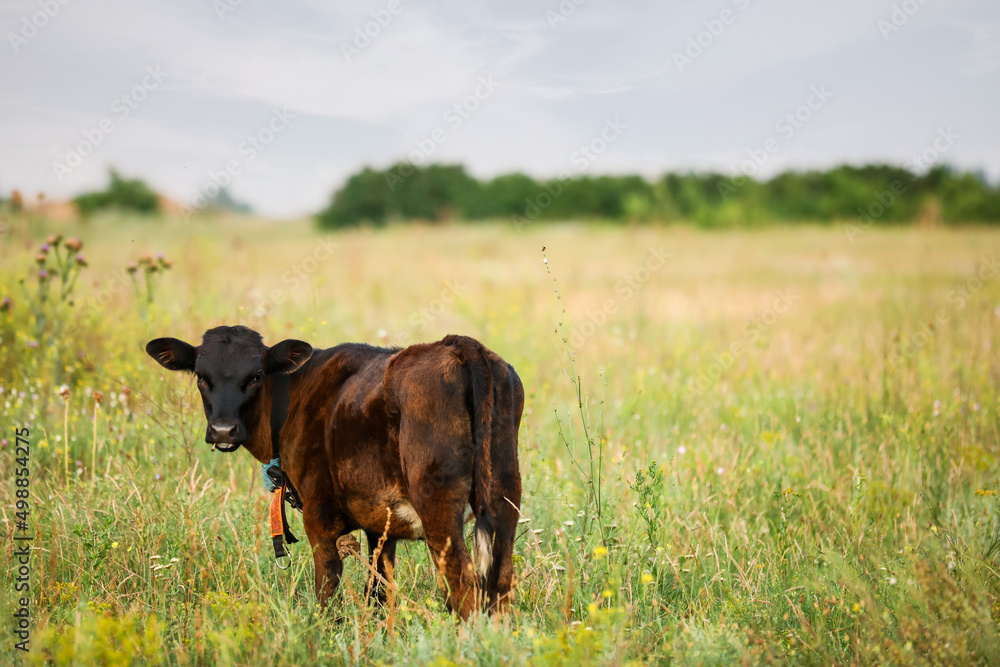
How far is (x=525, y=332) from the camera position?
792cm

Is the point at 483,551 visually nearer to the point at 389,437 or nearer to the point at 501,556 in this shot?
the point at 501,556

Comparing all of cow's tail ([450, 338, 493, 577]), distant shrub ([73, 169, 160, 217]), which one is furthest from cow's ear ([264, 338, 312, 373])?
distant shrub ([73, 169, 160, 217])

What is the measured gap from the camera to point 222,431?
10.3 feet

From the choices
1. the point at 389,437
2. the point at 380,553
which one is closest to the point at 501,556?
the point at 389,437

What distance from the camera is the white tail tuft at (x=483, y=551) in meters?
2.69

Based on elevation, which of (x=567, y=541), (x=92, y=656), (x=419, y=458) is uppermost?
(x=419, y=458)

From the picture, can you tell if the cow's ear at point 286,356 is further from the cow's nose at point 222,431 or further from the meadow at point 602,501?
the meadow at point 602,501

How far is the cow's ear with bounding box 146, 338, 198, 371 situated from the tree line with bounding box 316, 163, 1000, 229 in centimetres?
3125

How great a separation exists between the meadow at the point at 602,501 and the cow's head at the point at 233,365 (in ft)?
1.98

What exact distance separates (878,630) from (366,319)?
25.0 ft

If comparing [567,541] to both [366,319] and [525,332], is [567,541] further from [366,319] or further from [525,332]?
[366,319]

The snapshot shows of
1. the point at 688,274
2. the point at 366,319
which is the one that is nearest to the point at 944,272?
the point at 688,274

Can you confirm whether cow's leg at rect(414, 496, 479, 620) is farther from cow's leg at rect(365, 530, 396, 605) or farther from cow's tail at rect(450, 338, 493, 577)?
cow's leg at rect(365, 530, 396, 605)

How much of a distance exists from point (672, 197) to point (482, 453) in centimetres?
4144
